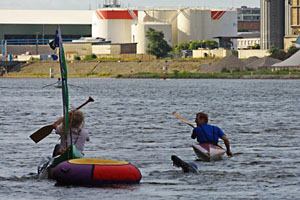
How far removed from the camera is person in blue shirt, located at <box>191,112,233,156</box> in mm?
29742

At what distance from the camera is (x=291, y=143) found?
3934cm

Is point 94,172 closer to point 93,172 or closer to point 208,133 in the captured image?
point 93,172

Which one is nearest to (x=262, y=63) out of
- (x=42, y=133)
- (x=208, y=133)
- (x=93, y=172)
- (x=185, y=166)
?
(x=208, y=133)

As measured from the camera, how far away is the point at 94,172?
81.8 feet

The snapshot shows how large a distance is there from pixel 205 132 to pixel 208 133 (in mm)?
146

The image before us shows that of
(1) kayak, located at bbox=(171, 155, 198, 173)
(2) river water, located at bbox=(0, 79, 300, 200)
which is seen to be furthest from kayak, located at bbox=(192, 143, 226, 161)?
(1) kayak, located at bbox=(171, 155, 198, 173)

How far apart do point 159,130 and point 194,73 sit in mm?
145447

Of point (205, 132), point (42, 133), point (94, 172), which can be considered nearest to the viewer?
point (94, 172)

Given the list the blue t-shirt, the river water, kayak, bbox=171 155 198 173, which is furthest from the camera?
the blue t-shirt

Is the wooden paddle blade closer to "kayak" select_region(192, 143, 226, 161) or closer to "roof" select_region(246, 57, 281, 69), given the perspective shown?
"kayak" select_region(192, 143, 226, 161)

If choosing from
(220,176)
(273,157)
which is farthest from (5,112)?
(220,176)

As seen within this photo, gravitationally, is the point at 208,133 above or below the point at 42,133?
below

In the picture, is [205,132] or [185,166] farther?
[205,132]

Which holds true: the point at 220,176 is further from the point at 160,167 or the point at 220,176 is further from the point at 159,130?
the point at 159,130
